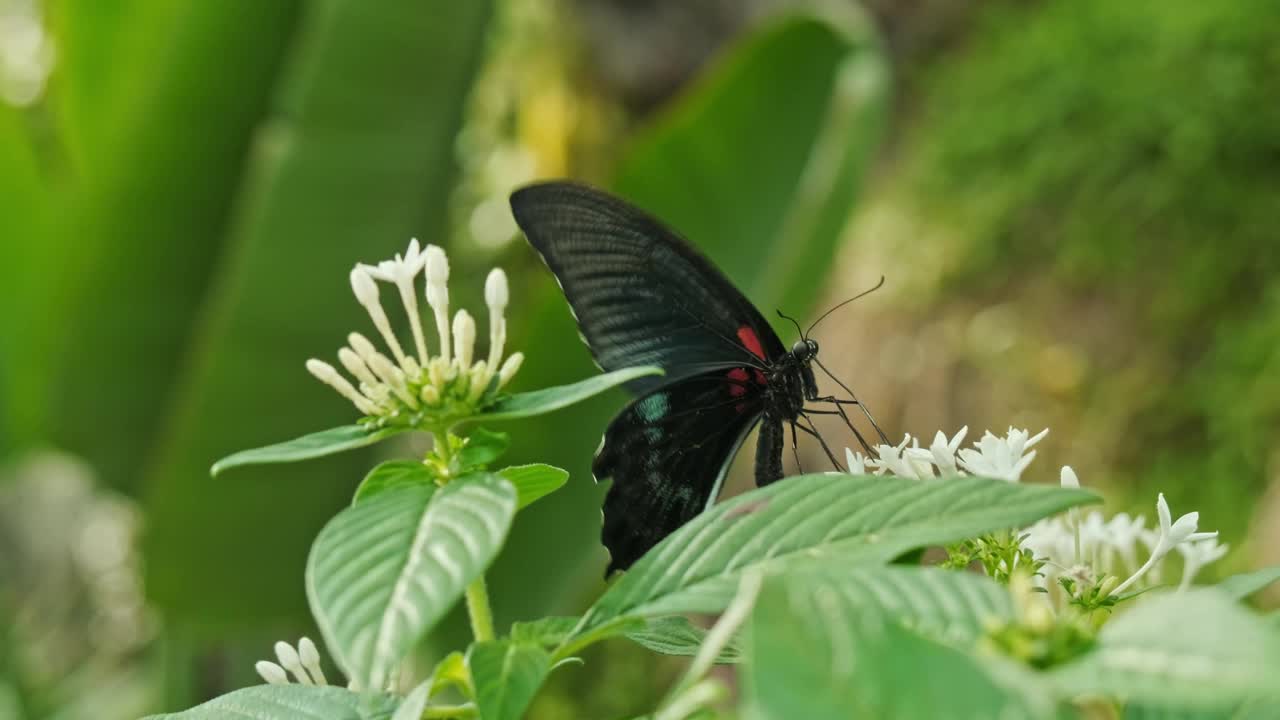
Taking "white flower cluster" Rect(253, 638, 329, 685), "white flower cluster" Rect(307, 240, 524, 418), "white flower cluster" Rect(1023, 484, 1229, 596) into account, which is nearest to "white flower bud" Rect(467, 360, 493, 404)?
"white flower cluster" Rect(307, 240, 524, 418)

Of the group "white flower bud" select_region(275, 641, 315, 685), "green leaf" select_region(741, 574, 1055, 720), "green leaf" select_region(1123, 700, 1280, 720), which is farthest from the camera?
"white flower bud" select_region(275, 641, 315, 685)

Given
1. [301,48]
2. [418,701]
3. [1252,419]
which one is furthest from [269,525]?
[418,701]

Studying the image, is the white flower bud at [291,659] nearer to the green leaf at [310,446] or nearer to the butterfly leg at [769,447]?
the green leaf at [310,446]

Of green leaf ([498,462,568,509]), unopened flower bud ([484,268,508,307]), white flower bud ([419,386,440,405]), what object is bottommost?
green leaf ([498,462,568,509])

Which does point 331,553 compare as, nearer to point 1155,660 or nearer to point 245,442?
point 1155,660

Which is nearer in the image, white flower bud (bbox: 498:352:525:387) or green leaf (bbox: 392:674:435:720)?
green leaf (bbox: 392:674:435:720)

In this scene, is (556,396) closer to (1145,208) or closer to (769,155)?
(769,155)

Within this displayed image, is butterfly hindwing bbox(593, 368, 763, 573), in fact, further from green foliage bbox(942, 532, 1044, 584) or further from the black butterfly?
green foliage bbox(942, 532, 1044, 584)

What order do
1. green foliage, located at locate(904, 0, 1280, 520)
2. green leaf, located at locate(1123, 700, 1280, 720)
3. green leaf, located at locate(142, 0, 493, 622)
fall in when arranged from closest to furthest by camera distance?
1. green leaf, located at locate(1123, 700, 1280, 720)
2. green leaf, located at locate(142, 0, 493, 622)
3. green foliage, located at locate(904, 0, 1280, 520)
